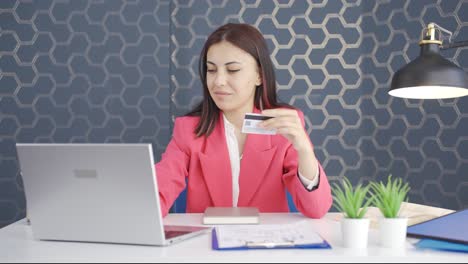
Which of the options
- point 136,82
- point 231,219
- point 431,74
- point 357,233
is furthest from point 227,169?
point 136,82

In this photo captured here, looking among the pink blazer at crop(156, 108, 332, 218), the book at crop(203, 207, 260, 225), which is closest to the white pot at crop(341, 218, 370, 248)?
Result: the book at crop(203, 207, 260, 225)

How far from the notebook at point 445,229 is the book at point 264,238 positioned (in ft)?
0.78

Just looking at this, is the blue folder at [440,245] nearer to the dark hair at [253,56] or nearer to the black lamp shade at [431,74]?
the black lamp shade at [431,74]

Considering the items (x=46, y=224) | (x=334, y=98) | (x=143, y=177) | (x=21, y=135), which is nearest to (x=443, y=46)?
(x=143, y=177)

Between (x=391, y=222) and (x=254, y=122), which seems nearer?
(x=391, y=222)

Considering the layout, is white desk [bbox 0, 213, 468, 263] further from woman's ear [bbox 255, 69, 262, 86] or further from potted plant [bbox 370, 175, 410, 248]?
woman's ear [bbox 255, 69, 262, 86]

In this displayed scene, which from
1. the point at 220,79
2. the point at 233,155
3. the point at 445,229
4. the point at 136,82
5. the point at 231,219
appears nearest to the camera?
the point at 445,229

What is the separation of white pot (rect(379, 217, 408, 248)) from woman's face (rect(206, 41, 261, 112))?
88 cm

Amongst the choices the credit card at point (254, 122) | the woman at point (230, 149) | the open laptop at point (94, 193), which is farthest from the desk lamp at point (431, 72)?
the open laptop at point (94, 193)

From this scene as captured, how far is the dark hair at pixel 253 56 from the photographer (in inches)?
71.6

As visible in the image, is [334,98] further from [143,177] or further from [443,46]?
[143,177]

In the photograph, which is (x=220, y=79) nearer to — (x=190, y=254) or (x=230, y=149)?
(x=230, y=149)

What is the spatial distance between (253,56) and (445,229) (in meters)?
0.95

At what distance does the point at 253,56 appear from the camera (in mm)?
1845
